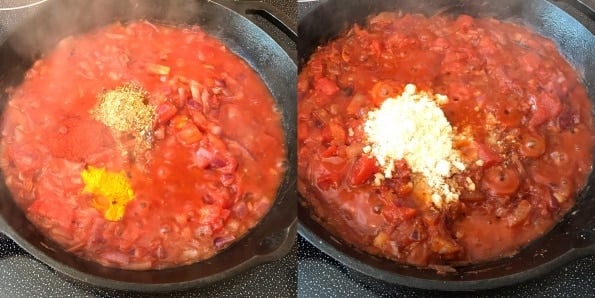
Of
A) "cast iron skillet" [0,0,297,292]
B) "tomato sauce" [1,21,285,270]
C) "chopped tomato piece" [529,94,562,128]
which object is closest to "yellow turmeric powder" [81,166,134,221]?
"tomato sauce" [1,21,285,270]

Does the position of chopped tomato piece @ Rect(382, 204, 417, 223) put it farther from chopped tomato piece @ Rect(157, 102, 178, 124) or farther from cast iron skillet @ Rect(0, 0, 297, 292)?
chopped tomato piece @ Rect(157, 102, 178, 124)

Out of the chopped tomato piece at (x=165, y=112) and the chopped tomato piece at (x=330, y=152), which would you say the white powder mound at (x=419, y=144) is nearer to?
the chopped tomato piece at (x=330, y=152)

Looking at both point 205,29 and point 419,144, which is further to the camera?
point 205,29

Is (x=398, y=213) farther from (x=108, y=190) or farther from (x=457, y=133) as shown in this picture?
(x=108, y=190)

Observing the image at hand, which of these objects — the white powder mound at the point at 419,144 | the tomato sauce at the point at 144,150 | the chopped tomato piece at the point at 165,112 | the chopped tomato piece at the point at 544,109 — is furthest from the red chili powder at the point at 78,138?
the chopped tomato piece at the point at 544,109

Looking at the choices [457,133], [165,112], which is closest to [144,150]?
[165,112]

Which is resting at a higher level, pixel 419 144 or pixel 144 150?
pixel 419 144
